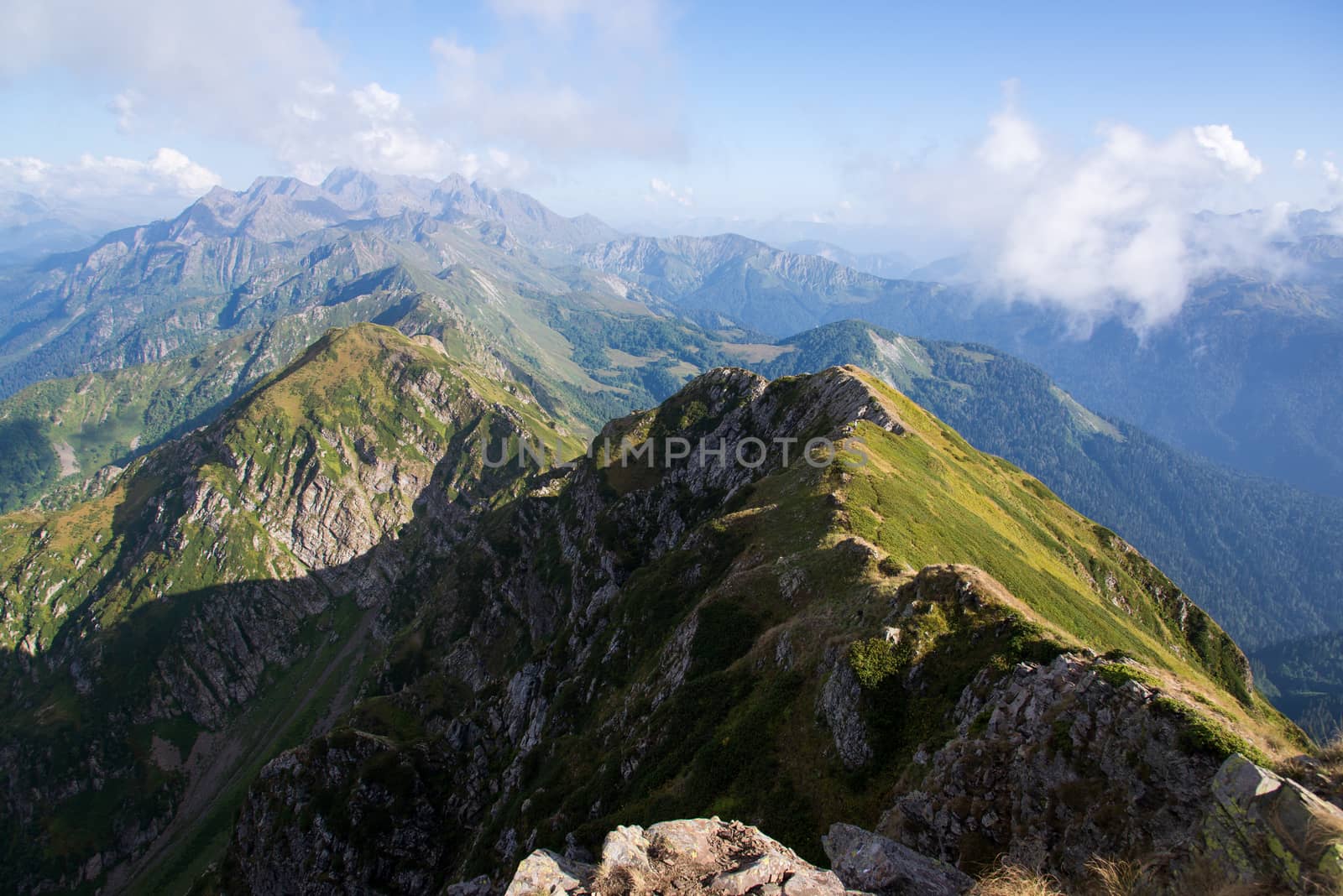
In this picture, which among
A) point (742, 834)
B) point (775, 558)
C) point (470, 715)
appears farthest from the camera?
point (470, 715)

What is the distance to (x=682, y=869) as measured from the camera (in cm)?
2430

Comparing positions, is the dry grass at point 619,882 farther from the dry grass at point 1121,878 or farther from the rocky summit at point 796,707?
the dry grass at point 1121,878

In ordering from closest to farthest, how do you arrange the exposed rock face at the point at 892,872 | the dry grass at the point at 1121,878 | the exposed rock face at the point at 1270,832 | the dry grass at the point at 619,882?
1. the exposed rock face at the point at 1270,832
2. the dry grass at the point at 1121,878
3. the exposed rock face at the point at 892,872
4. the dry grass at the point at 619,882

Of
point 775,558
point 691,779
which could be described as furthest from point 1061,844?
point 775,558

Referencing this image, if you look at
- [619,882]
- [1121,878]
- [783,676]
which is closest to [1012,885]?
[1121,878]

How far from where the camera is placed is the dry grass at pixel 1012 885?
17891 millimetres

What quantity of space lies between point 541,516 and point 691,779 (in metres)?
136

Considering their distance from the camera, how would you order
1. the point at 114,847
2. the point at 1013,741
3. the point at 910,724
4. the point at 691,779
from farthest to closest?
the point at 114,847 → the point at 691,779 → the point at 910,724 → the point at 1013,741

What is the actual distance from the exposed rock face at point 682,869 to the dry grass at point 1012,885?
4504 mm

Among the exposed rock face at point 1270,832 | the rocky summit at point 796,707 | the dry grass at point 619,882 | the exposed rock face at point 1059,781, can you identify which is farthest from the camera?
the rocky summit at point 796,707

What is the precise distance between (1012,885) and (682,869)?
1160 centimetres

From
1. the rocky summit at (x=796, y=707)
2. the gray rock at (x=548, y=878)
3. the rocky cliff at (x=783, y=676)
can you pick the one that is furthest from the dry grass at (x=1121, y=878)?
the gray rock at (x=548, y=878)

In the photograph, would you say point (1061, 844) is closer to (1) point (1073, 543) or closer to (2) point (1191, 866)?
(2) point (1191, 866)

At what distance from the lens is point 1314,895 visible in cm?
1565
